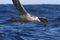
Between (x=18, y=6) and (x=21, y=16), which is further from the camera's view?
(x=21, y=16)

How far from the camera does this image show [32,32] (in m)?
23.2

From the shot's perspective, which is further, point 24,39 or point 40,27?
point 40,27

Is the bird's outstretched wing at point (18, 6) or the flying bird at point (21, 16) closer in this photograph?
the bird's outstretched wing at point (18, 6)

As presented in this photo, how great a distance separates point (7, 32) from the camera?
2278cm

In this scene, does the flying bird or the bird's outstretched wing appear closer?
the bird's outstretched wing

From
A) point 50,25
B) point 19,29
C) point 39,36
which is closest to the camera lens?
point 39,36

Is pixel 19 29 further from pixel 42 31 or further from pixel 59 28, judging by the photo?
pixel 59 28

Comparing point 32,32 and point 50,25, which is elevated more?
point 50,25

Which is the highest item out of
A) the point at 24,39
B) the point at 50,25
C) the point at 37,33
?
the point at 50,25

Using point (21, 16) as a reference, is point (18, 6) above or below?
above

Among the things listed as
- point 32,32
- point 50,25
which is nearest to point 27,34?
point 32,32

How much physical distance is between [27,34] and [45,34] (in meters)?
1.15

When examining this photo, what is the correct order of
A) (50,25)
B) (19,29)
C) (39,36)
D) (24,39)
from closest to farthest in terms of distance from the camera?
(24,39) → (39,36) → (19,29) → (50,25)

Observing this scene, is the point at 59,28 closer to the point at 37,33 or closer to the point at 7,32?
the point at 37,33
